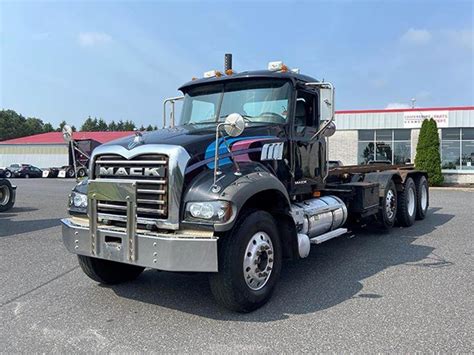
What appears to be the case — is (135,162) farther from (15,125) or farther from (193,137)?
(15,125)

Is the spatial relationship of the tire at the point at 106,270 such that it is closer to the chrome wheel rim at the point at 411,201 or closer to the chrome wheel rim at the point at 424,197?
the chrome wheel rim at the point at 411,201

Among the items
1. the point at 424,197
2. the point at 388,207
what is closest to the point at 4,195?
the point at 388,207

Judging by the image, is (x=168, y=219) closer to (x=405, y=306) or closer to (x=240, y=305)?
(x=240, y=305)

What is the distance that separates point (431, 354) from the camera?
11.3ft

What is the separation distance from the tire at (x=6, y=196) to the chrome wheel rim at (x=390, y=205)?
10.4 m

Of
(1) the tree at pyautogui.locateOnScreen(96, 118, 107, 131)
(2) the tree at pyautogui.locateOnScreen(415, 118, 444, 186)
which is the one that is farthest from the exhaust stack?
(1) the tree at pyautogui.locateOnScreen(96, 118, 107, 131)

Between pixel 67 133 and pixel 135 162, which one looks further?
pixel 67 133

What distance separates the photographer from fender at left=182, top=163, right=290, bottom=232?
13.3 ft

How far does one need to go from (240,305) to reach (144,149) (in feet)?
5.84

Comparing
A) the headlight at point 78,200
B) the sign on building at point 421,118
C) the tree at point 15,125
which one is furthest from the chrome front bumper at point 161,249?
the tree at point 15,125

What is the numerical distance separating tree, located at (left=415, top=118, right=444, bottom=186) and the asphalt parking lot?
1720 centimetres

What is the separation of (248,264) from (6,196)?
10937 mm

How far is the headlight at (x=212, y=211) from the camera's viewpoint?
4016 millimetres

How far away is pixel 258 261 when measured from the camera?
451 centimetres
